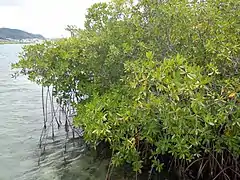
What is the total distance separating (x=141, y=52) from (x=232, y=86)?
1813 millimetres

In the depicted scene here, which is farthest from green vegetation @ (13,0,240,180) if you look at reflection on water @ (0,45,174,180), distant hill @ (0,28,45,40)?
distant hill @ (0,28,45,40)

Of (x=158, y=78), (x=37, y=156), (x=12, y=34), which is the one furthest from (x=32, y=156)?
(x=12, y=34)

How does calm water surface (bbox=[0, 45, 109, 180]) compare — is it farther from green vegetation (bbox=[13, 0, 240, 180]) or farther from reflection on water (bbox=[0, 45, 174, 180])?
green vegetation (bbox=[13, 0, 240, 180])

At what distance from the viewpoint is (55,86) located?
6.54 m

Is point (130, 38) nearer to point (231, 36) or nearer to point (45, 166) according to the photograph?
point (231, 36)

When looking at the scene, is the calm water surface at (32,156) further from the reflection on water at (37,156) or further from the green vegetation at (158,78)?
the green vegetation at (158,78)

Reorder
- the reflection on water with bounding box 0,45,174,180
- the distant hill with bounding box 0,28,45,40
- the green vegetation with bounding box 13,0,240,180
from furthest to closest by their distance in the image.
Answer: the distant hill with bounding box 0,28,45,40
the reflection on water with bounding box 0,45,174,180
the green vegetation with bounding box 13,0,240,180

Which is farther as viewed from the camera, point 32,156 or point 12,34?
point 12,34

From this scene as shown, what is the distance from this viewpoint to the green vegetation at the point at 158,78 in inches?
137

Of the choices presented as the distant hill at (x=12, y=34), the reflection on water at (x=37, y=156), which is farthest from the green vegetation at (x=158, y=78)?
the distant hill at (x=12, y=34)

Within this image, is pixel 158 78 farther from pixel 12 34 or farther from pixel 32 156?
pixel 12 34

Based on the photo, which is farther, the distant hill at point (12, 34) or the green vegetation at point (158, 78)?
the distant hill at point (12, 34)

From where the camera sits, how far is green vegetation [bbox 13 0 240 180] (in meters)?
3.47

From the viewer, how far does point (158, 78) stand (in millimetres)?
3229
